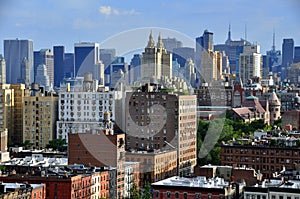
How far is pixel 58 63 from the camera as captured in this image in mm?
118750

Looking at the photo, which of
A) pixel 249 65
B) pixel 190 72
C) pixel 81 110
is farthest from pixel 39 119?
pixel 249 65

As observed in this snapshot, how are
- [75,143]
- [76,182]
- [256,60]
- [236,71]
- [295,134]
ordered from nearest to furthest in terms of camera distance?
[76,182]
[75,143]
[295,134]
[256,60]
[236,71]

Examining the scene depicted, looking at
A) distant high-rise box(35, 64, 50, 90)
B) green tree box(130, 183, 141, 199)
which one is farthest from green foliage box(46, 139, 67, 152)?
distant high-rise box(35, 64, 50, 90)

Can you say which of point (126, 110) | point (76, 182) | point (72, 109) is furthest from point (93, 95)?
point (76, 182)

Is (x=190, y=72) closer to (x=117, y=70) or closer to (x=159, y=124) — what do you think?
(x=117, y=70)

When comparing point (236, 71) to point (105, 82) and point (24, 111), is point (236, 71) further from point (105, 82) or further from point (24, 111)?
point (24, 111)

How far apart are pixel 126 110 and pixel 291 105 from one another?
37.6 meters

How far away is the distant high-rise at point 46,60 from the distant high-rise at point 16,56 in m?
0.97

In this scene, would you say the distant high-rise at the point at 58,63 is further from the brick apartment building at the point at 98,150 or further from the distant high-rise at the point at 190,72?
the brick apartment building at the point at 98,150

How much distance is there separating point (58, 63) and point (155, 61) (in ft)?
209

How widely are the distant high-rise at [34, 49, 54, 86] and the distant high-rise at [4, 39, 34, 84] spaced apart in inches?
38.3

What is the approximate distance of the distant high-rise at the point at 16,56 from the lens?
4706 inches

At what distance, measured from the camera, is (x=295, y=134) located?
44000mm

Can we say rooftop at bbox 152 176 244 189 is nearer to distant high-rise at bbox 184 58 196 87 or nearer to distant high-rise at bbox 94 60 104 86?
distant high-rise at bbox 184 58 196 87
